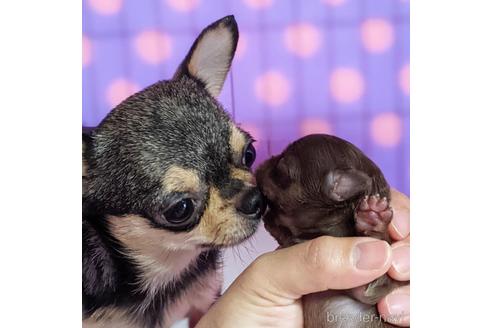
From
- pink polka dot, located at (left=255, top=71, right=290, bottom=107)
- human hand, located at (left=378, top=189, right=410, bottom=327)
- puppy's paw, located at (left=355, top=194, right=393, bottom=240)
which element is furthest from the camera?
pink polka dot, located at (left=255, top=71, right=290, bottom=107)

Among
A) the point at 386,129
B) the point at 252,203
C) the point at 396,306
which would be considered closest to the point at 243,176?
the point at 252,203

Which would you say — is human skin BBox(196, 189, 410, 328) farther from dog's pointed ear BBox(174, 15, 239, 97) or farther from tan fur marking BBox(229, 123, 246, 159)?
dog's pointed ear BBox(174, 15, 239, 97)

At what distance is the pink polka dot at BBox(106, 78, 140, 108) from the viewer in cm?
198

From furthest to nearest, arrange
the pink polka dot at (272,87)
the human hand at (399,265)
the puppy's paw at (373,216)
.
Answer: the pink polka dot at (272,87)
the human hand at (399,265)
the puppy's paw at (373,216)

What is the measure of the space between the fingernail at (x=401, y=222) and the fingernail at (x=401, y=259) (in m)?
0.04

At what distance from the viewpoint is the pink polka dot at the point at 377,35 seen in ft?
6.60

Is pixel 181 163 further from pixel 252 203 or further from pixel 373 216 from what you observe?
pixel 373 216

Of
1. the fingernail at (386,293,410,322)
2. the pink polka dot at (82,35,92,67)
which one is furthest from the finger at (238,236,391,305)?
the pink polka dot at (82,35,92,67)

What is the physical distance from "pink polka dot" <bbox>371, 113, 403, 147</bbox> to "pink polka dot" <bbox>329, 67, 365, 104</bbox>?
0.09 meters

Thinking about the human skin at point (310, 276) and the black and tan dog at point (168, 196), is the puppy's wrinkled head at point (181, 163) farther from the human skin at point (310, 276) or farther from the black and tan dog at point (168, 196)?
the human skin at point (310, 276)

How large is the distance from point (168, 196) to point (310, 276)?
0.42 metres

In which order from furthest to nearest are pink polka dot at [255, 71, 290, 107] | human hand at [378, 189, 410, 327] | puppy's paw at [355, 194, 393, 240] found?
pink polka dot at [255, 71, 290, 107] < human hand at [378, 189, 410, 327] < puppy's paw at [355, 194, 393, 240]

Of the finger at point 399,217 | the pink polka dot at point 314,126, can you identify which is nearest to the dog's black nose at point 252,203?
the pink polka dot at point 314,126
